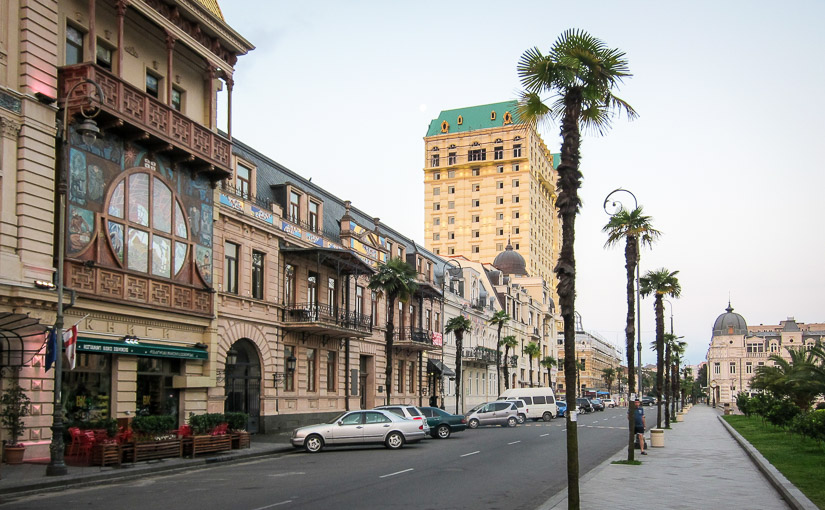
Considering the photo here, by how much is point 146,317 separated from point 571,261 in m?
16.8

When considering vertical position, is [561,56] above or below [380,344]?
above

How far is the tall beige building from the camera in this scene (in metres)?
120

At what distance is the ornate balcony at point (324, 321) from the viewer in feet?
123

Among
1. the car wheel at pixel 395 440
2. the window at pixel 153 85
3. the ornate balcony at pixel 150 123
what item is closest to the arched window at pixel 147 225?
the ornate balcony at pixel 150 123

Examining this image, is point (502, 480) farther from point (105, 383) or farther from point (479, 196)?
point (479, 196)

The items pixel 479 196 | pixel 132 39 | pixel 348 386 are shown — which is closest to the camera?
pixel 132 39

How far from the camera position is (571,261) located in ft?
47.6

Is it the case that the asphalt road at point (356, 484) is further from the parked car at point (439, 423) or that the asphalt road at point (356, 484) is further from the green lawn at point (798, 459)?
the parked car at point (439, 423)

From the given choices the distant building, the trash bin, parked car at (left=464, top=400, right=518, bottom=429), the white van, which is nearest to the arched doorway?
the trash bin

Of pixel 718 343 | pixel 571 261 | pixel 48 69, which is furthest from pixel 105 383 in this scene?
pixel 718 343

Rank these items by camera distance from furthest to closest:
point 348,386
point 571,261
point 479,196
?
1. point 479,196
2. point 348,386
3. point 571,261

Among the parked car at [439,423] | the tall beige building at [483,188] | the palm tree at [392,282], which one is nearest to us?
the parked car at [439,423]

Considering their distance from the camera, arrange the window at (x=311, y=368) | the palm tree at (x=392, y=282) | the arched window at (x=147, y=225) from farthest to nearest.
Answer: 1. the palm tree at (x=392, y=282)
2. the window at (x=311, y=368)
3. the arched window at (x=147, y=225)

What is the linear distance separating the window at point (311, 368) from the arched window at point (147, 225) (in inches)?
495
